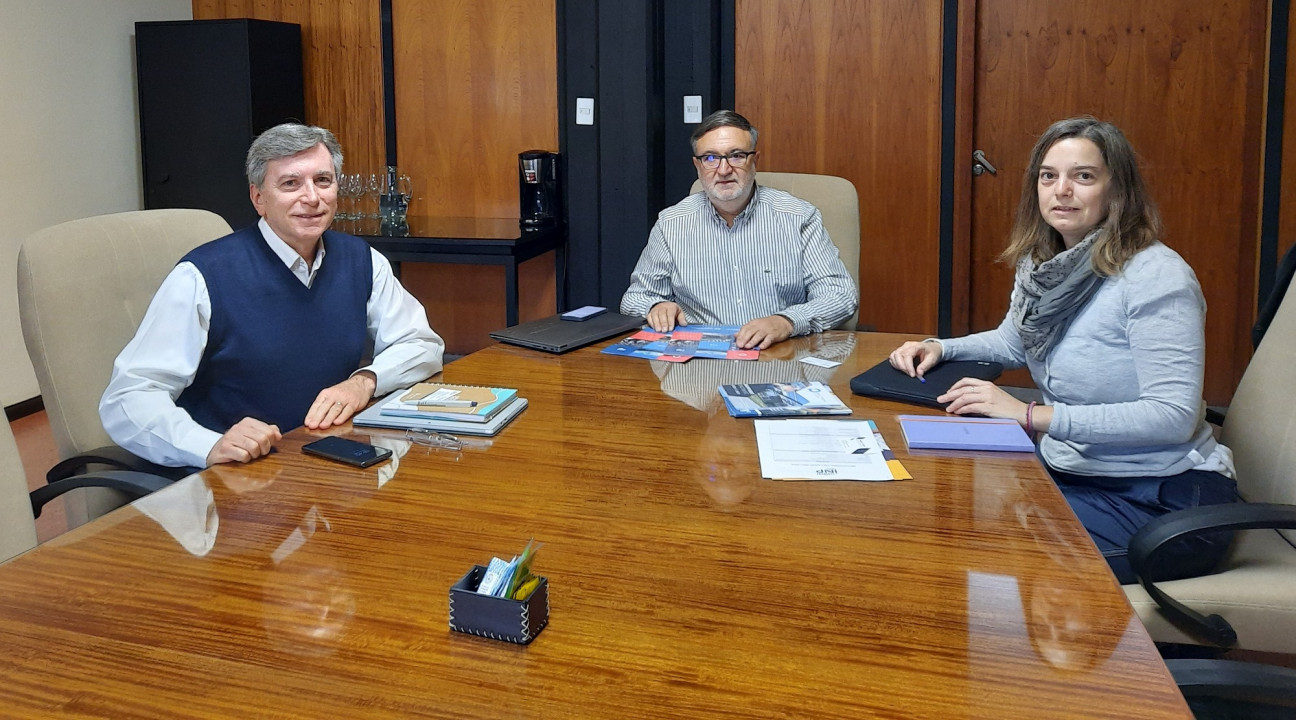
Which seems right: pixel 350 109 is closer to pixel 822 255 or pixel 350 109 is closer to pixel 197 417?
pixel 822 255

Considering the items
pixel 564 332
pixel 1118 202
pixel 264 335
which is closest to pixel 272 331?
pixel 264 335

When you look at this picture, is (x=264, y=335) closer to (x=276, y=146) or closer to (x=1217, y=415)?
(x=276, y=146)

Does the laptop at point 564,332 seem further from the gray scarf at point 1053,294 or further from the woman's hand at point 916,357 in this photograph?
the gray scarf at point 1053,294

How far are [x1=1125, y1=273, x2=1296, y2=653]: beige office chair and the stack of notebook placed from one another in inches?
41.4

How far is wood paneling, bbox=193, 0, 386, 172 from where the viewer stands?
510 centimetres

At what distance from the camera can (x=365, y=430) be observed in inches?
74.8

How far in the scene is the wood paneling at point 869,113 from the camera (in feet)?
15.0

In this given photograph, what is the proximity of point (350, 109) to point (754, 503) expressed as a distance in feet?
13.8

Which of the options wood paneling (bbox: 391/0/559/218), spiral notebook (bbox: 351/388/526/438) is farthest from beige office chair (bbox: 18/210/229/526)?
wood paneling (bbox: 391/0/559/218)

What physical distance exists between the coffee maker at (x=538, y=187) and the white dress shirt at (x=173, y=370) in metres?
2.39

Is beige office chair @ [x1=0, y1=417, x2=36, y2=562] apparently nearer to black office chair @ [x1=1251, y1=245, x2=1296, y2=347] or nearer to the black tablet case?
the black tablet case

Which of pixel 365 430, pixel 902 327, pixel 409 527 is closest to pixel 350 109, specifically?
pixel 902 327

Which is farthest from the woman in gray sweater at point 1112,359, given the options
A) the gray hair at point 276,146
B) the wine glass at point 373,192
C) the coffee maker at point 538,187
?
the wine glass at point 373,192

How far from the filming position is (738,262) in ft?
10.5
